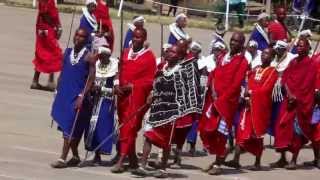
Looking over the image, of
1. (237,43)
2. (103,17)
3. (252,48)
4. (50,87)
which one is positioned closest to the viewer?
(237,43)

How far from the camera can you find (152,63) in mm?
10641

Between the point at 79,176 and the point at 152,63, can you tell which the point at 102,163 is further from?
the point at 152,63

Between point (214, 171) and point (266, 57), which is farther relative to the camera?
point (266, 57)

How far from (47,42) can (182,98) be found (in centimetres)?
647

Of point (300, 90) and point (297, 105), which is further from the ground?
point (300, 90)

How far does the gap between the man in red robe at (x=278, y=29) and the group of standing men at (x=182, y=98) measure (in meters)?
1.76

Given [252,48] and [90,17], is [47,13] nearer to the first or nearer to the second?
[90,17]

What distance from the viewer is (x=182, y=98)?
423 inches

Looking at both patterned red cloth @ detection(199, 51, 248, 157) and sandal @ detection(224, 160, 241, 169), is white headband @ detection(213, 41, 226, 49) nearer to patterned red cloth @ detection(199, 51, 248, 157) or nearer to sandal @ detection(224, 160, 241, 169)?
patterned red cloth @ detection(199, 51, 248, 157)

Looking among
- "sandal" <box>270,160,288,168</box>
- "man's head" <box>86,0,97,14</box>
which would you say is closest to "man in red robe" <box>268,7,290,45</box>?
"sandal" <box>270,160,288,168</box>

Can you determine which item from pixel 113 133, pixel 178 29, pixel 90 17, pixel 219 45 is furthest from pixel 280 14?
pixel 113 133

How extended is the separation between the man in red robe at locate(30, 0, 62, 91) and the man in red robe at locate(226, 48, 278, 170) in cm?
558

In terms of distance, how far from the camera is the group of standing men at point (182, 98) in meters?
10.6

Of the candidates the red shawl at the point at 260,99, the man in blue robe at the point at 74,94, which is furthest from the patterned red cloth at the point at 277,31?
the man in blue robe at the point at 74,94
